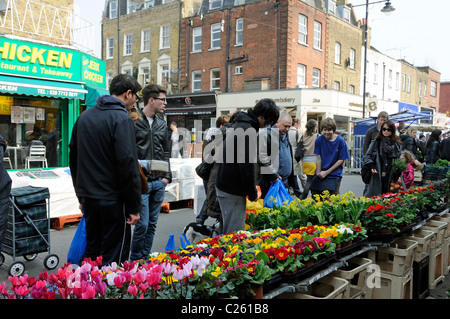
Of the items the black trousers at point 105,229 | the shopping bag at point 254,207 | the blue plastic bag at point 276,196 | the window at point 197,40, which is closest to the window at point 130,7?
the window at point 197,40

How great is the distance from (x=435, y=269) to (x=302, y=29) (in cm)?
2275

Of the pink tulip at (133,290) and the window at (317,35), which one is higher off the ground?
the window at (317,35)

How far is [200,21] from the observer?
27469 mm

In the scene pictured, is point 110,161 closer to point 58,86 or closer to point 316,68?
point 58,86

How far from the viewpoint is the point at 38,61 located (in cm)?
1198

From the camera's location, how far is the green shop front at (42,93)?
1142 cm

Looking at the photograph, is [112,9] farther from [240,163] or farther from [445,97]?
[445,97]

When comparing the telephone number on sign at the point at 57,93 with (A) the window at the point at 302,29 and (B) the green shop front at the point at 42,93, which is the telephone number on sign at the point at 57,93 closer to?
(B) the green shop front at the point at 42,93

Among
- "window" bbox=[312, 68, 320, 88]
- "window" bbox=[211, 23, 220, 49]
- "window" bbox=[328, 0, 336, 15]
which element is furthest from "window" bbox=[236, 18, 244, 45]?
"window" bbox=[328, 0, 336, 15]

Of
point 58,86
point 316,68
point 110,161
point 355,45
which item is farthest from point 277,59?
point 110,161

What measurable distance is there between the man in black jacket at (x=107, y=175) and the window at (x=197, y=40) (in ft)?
85.0

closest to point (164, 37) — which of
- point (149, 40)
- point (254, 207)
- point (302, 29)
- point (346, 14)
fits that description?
point (149, 40)

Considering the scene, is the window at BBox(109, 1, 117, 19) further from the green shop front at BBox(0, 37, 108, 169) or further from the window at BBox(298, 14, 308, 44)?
the green shop front at BBox(0, 37, 108, 169)
